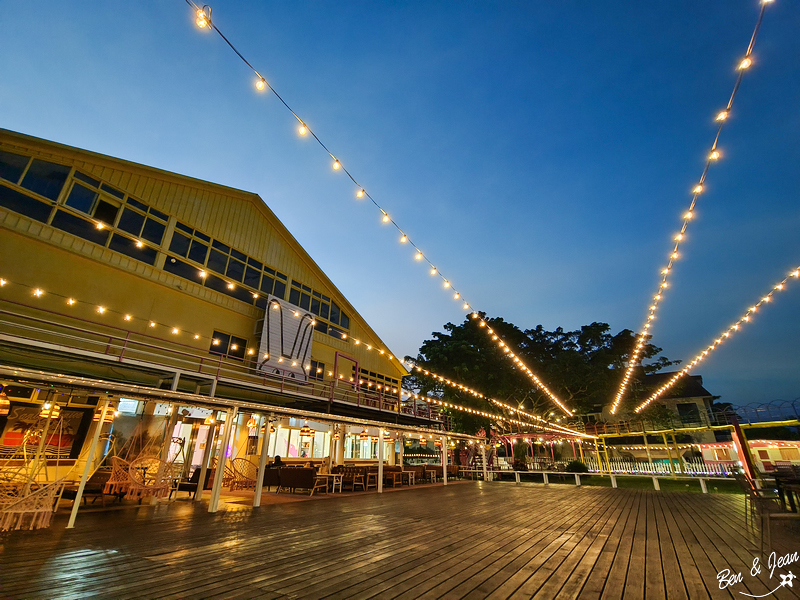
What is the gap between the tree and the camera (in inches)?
933

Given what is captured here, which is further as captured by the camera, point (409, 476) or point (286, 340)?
point (409, 476)

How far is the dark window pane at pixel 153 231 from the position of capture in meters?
11.0

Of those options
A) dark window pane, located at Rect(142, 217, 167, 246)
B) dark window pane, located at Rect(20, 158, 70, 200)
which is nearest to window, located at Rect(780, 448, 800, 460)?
dark window pane, located at Rect(142, 217, 167, 246)

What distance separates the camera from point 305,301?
1631 centimetres

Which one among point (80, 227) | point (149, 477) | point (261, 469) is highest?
point (80, 227)

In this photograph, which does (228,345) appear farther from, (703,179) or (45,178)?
(703,179)

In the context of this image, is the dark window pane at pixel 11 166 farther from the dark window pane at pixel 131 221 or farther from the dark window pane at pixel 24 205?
the dark window pane at pixel 131 221

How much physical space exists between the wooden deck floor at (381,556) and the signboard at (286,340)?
6.64 metres

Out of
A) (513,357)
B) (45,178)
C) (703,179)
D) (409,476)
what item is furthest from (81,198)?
(409,476)

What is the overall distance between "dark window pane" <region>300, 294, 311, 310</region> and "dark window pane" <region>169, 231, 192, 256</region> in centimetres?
527

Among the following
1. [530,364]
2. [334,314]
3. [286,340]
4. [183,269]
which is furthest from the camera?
[530,364]

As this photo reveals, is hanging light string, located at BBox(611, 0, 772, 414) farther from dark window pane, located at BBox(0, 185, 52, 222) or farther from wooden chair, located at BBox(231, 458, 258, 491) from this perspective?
wooden chair, located at BBox(231, 458, 258, 491)

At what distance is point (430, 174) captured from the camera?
219ft

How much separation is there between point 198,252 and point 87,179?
11.4 feet
